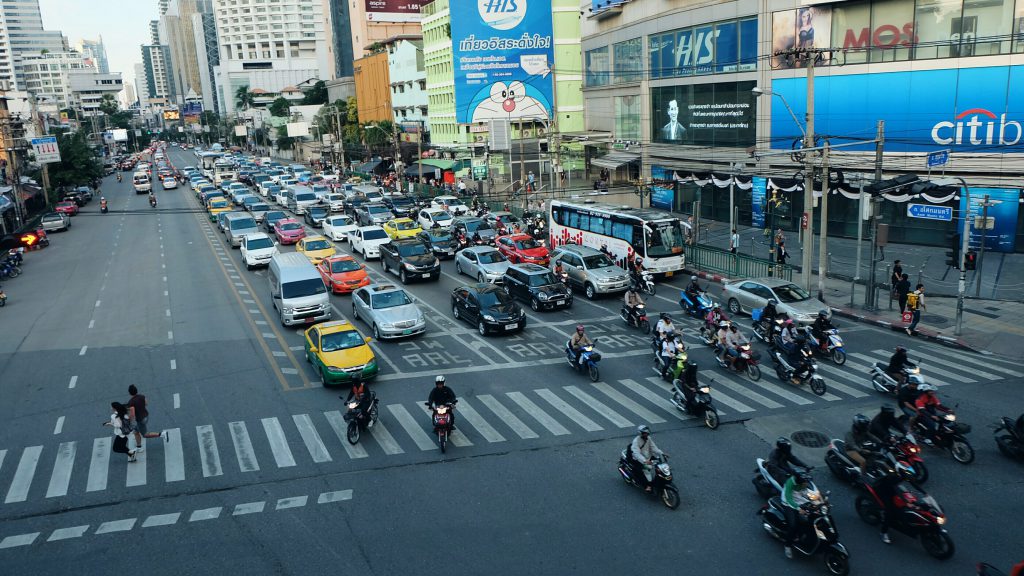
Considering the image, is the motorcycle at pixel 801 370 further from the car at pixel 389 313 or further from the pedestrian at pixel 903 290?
the car at pixel 389 313

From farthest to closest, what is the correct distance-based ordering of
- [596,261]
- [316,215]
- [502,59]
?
[502,59] → [316,215] → [596,261]

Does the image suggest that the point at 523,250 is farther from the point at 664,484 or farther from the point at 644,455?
the point at 664,484

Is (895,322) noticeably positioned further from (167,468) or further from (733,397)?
(167,468)

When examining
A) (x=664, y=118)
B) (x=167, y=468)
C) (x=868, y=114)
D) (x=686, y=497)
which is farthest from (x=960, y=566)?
(x=664, y=118)

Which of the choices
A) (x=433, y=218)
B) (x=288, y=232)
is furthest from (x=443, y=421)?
(x=433, y=218)

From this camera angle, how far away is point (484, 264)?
112ft

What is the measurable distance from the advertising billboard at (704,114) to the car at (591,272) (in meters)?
17.8

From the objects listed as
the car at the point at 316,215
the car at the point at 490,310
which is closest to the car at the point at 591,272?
the car at the point at 490,310

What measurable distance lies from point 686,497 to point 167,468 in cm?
1084

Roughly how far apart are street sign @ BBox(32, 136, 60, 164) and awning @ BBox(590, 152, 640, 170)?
46.0 meters

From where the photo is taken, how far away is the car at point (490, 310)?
84.6 feet

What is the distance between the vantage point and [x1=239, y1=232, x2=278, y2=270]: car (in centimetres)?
3950

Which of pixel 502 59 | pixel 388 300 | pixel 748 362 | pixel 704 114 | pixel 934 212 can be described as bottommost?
pixel 748 362

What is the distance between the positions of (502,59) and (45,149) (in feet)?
133
